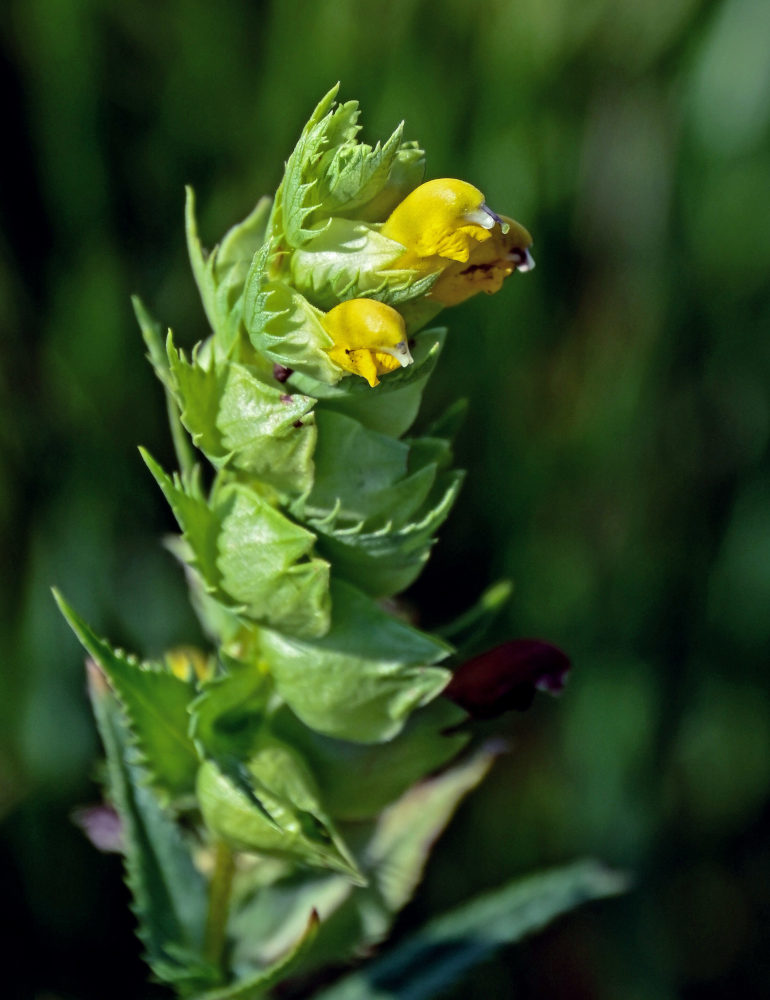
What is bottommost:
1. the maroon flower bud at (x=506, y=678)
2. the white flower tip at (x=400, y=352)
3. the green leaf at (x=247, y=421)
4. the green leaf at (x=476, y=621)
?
the maroon flower bud at (x=506, y=678)

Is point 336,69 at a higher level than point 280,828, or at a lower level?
Result: higher

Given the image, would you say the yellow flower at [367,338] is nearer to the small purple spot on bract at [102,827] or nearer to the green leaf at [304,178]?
the green leaf at [304,178]

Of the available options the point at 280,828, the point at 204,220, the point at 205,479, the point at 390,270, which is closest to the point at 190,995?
the point at 280,828

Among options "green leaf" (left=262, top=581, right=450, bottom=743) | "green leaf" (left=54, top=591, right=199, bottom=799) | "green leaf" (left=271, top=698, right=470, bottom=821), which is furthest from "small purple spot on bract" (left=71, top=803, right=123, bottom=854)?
"green leaf" (left=262, top=581, right=450, bottom=743)

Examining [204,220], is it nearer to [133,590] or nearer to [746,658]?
[133,590]

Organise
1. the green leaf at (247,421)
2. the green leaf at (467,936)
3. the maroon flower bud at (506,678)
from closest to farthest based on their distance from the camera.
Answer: the green leaf at (247,421)
the maroon flower bud at (506,678)
the green leaf at (467,936)

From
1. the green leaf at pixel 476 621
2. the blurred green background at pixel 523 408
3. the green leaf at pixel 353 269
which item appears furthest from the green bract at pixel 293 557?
the blurred green background at pixel 523 408

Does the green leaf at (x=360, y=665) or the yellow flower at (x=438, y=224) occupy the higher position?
the yellow flower at (x=438, y=224)

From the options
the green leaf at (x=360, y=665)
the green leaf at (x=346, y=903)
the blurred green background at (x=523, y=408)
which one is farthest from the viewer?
the blurred green background at (x=523, y=408)
